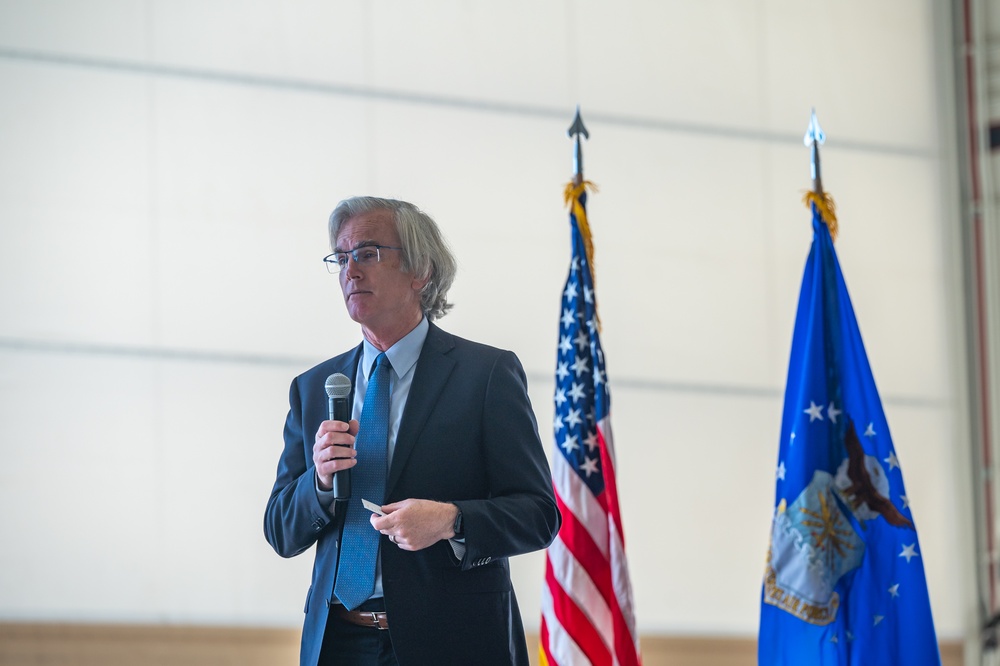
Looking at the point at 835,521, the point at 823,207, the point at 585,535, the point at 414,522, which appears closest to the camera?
the point at 414,522

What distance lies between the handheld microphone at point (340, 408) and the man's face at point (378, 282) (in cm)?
16

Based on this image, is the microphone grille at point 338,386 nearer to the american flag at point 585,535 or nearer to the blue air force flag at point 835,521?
the american flag at point 585,535

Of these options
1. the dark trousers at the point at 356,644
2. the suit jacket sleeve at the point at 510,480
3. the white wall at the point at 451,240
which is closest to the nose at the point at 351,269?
the suit jacket sleeve at the point at 510,480

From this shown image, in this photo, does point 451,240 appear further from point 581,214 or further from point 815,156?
point 815,156

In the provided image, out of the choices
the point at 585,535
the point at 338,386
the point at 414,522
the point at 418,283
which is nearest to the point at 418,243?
the point at 418,283

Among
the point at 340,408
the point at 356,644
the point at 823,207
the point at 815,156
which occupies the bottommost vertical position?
the point at 356,644

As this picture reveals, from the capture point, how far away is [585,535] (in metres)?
3.58

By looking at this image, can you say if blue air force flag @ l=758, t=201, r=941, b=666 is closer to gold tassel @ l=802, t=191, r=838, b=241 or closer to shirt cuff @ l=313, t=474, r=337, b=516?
gold tassel @ l=802, t=191, r=838, b=241

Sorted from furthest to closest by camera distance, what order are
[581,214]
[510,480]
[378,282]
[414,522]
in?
[581,214] < [378,282] < [510,480] < [414,522]

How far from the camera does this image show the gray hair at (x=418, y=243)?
2.41m

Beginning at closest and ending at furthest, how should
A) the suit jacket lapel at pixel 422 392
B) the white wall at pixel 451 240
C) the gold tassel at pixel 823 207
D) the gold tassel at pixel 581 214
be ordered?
1. the suit jacket lapel at pixel 422 392
2. the gold tassel at pixel 823 207
3. the gold tassel at pixel 581 214
4. the white wall at pixel 451 240

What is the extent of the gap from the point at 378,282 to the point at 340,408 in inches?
12.8

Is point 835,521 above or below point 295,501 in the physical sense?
below

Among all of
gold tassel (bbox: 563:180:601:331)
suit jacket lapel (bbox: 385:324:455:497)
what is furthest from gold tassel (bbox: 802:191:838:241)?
suit jacket lapel (bbox: 385:324:455:497)
